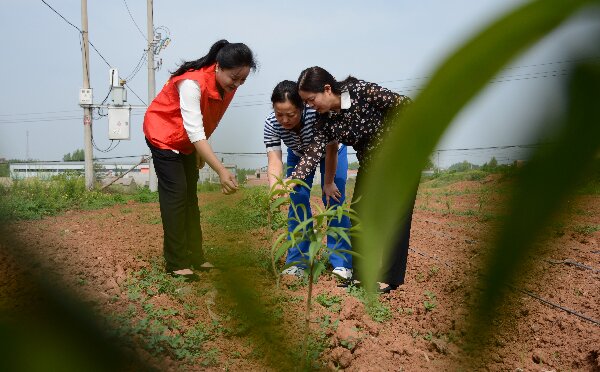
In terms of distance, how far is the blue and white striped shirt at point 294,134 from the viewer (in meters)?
2.29

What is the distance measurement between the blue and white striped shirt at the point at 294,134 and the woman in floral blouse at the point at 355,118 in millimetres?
213

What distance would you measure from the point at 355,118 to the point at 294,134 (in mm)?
1739

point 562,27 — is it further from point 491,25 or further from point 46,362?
point 46,362

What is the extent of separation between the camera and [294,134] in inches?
100.0

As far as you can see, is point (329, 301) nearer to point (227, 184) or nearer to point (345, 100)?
point (345, 100)

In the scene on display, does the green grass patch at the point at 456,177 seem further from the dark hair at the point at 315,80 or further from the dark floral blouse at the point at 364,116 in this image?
the dark hair at the point at 315,80

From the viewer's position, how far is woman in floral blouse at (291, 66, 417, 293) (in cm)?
23

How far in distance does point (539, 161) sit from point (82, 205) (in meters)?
6.78

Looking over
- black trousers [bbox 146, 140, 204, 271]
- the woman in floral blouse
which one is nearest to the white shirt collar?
the woman in floral blouse

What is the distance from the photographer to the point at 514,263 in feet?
0.43

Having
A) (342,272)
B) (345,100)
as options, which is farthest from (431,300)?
(342,272)

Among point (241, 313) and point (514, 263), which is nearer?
point (514, 263)

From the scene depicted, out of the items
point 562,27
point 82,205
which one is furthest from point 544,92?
point 82,205

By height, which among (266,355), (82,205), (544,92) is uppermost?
(544,92)
